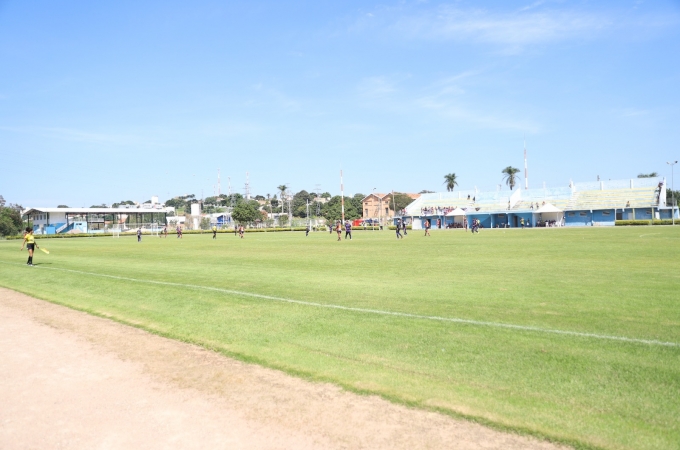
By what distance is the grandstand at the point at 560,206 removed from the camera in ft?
262

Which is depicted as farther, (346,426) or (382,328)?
(382,328)

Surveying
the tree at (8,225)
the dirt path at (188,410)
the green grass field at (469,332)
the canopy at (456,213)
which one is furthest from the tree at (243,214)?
the dirt path at (188,410)

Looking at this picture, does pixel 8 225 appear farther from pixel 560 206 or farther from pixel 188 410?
pixel 188 410

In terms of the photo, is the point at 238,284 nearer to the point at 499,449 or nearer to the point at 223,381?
the point at 223,381

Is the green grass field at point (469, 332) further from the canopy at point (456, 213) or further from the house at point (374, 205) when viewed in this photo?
the house at point (374, 205)

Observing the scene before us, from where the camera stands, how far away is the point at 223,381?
676cm

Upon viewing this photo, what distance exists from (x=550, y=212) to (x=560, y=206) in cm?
281

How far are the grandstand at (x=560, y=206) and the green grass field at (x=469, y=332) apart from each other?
232 feet

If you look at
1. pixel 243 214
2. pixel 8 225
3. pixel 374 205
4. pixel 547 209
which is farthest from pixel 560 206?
pixel 8 225

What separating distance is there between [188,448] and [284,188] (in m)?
175

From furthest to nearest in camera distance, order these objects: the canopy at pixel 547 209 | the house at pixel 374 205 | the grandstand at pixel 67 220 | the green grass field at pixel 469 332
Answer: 1. the house at pixel 374 205
2. the grandstand at pixel 67 220
3. the canopy at pixel 547 209
4. the green grass field at pixel 469 332

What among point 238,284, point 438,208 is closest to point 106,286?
point 238,284

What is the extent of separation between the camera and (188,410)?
5797mm

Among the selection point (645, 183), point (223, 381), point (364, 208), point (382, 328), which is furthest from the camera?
point (364, 208)
